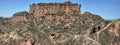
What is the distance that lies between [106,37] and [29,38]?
15338 centimetres

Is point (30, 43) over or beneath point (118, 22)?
beneath

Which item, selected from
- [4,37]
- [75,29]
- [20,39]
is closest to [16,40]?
[20,39]

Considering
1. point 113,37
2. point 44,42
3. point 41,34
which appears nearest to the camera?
point 113,37

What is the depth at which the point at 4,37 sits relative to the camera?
646 feet

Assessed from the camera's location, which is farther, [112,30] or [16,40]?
[16,40]

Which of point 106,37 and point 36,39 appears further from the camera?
point 36,39

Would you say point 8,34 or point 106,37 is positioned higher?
point 106,37

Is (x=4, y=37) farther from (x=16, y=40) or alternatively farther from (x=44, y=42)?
(x=44, y=42)

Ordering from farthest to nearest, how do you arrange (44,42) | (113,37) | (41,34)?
(41,34) < (44,42) < (113,37)

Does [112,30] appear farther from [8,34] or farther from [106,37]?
[8,34]

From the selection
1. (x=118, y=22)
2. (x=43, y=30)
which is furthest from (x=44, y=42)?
(x=118, y=22)

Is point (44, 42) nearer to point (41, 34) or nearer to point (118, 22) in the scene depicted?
point (41, 34)

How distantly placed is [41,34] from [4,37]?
66.4 feet

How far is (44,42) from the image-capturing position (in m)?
180
